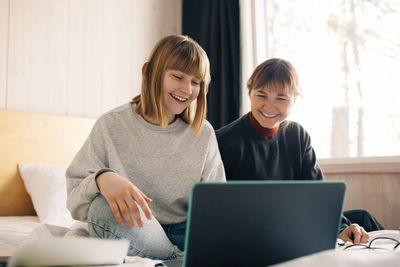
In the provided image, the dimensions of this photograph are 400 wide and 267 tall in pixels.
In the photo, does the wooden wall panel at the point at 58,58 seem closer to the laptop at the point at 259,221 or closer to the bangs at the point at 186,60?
the bangs at the point at 186,60

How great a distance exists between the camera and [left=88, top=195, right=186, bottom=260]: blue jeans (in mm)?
1056

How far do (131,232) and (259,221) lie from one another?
1.44 ft

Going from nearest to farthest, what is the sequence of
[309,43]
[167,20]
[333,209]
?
1. [333,209]
2. [309,43]
3. [167,20]

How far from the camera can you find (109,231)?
3.47 feet

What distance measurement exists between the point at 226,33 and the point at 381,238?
1.99 metres

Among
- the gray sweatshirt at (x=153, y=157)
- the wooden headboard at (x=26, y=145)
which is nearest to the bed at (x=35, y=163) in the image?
the wooden headboard at (x=26, y=145)

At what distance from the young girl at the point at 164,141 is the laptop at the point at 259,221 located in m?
0.48

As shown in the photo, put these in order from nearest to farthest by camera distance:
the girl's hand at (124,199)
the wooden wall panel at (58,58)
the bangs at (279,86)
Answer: the girl's hand at (124,199) → the bangs at (279,86) → the wooden wall panel at (58,58)

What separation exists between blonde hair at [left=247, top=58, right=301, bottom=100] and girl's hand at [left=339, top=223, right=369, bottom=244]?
0.54 metres

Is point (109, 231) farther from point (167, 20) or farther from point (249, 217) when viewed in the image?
point (167, 20)

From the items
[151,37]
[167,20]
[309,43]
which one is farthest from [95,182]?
[167,20]

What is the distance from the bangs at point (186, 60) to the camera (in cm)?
135

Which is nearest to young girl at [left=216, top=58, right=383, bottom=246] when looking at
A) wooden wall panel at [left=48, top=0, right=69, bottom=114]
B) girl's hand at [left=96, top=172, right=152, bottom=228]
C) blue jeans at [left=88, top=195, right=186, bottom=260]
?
blue jeans at [left=88, top=195, right=186, bottom=260]

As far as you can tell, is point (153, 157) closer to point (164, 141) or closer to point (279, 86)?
point (164, 141)
